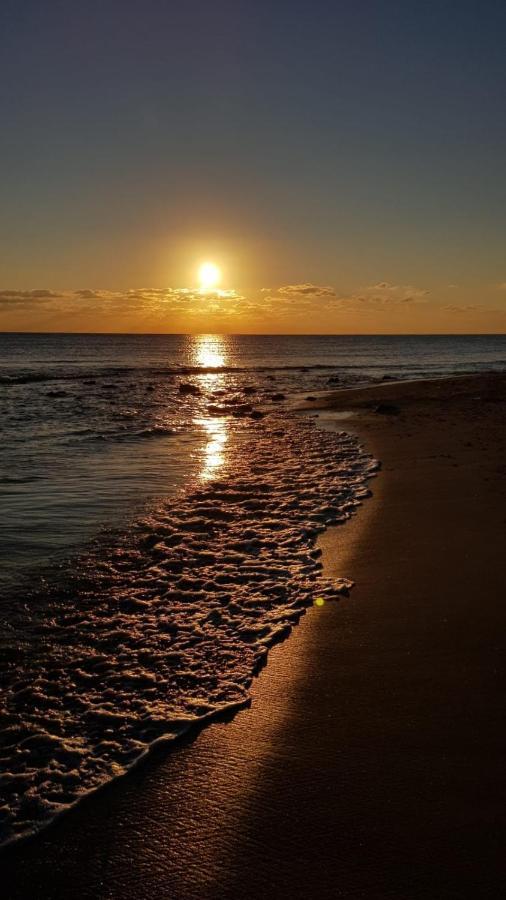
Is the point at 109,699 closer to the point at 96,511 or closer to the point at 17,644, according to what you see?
the point at 17,644

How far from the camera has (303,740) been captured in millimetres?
3977

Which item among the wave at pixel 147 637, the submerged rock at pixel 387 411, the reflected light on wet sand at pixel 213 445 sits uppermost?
the submerged rock at pixel 387 411

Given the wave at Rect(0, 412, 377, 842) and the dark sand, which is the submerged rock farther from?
the dark sand

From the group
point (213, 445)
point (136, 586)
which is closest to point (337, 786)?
point (136, 586)

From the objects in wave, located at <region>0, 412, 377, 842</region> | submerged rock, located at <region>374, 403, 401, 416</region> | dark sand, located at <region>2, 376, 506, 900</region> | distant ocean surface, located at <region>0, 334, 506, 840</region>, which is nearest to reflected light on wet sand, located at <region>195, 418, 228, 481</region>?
distant ocean surface, located at <region>0, 334, 506, 840</region>

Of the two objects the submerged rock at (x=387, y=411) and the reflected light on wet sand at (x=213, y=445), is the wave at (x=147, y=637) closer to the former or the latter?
the reflected light on wet sand at (x=213, y=445)

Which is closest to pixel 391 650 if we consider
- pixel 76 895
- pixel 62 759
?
pixel 62 759

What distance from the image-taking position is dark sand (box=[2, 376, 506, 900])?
2963 millimetres

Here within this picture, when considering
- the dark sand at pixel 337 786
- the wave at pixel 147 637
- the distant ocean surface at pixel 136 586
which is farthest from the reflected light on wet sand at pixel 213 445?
the dark sand at pixel 337 786

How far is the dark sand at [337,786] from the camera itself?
9.72 ft

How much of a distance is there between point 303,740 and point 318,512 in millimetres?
5676

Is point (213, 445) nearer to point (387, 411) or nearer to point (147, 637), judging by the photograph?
point (387, 411)

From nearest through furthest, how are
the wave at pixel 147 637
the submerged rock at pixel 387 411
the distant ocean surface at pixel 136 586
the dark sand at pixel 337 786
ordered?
the dark sand at pixel 337 786
the wave at pixel 147 637
the distant ocean surface at pixel 136 586
the submerged rock at pixel 387 411

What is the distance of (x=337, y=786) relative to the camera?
3.54 meters
